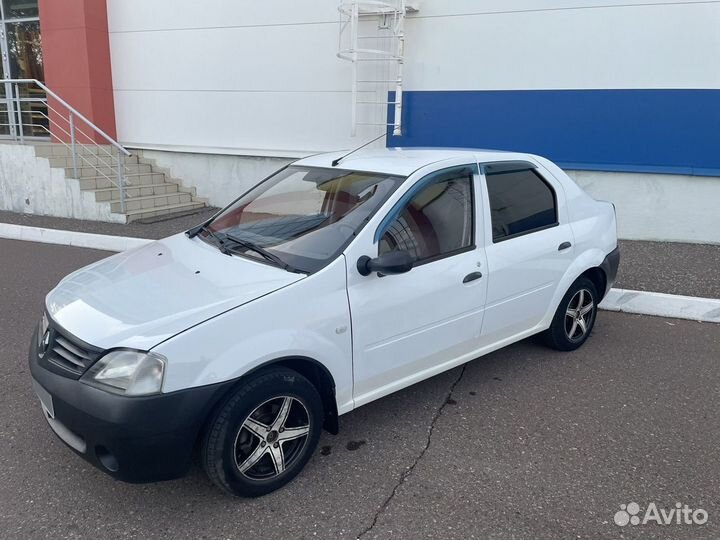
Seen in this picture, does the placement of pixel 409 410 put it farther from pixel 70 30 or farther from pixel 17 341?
pixel 70 30

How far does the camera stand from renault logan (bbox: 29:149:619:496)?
8.34ft

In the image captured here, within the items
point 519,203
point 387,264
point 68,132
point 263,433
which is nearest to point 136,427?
point 263,433

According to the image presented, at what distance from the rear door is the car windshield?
87 centimetres

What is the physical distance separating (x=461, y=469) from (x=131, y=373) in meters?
1.78

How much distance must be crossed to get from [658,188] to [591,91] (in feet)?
5.49

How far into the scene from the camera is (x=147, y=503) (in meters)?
2.83

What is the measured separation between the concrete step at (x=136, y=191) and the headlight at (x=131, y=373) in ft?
26.3

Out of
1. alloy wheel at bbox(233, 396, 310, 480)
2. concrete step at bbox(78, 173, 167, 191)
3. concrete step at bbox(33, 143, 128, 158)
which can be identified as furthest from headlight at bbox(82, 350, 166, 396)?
concrete step at bbox(33, 143, 128, 158)

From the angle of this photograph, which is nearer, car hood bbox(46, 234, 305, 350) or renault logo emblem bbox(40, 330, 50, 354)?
car hood bbox(46, 234, 305, 350)

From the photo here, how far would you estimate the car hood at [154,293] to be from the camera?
2.63m

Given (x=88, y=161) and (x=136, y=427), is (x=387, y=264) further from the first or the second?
(x=88, y=161)

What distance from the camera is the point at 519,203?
4098 millimetres

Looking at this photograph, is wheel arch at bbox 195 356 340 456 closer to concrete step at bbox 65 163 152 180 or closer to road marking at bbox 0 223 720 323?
road marking at bbox 0 223 720 323
